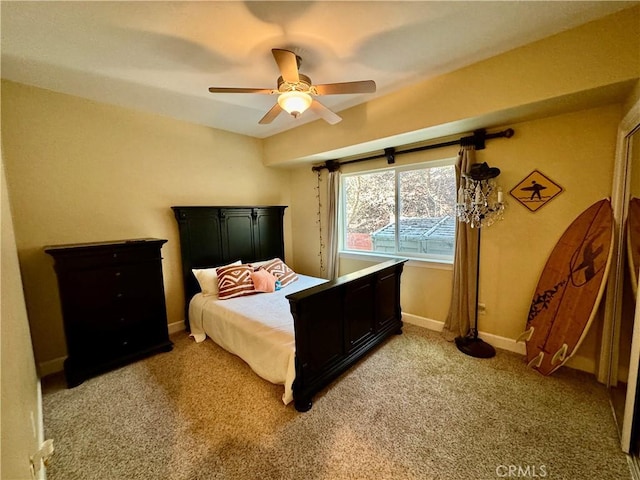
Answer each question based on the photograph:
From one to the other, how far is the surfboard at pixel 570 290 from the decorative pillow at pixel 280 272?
2.61m

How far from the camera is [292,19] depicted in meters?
1.58

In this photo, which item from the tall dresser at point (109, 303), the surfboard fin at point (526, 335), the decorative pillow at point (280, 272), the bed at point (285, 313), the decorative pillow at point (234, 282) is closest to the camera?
the bed at point (285, 313)

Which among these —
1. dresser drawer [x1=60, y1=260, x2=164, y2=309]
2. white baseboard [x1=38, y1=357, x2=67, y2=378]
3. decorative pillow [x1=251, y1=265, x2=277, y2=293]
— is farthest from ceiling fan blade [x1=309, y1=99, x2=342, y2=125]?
white baseboard [x1=38, y1=357, x2=67, y2=378]

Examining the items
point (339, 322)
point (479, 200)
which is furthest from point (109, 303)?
point (479, 200)

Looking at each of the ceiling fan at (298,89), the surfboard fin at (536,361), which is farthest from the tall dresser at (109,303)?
the surfboard fin at (536,361)

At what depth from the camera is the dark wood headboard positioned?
3230 mm

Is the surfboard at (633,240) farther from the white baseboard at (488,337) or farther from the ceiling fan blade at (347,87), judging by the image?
the ceiling fan blade at (347,87)

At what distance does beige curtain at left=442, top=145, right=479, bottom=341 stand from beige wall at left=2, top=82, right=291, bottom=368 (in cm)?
308

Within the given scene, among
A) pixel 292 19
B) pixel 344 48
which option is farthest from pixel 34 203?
pixel 344 48

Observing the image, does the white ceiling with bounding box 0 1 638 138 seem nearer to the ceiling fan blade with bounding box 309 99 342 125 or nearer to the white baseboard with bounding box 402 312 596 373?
the ceiling fan blade with bounding box 309 99 342 125

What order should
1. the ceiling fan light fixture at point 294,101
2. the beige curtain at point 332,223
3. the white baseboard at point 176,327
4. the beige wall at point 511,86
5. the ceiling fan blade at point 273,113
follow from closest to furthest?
the beige wall at point 511,86, the ceiling fan light fixture at point 294,101, the ceiling fan blade at point 273,113, the white baseboard at point 176,327, the beige curtain at point 332,223

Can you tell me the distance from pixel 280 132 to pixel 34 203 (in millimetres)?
A: 2778

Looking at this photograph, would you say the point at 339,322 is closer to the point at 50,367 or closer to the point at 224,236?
the point at 224,236

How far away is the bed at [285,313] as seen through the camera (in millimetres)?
1908
